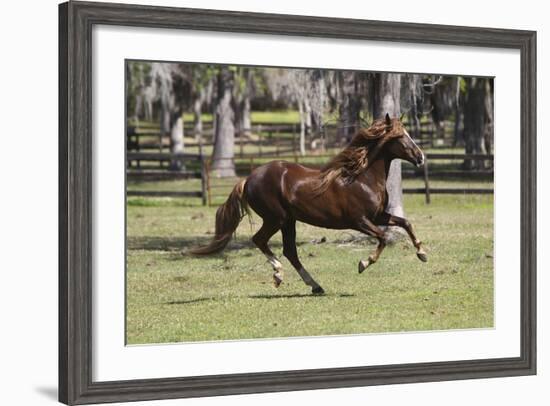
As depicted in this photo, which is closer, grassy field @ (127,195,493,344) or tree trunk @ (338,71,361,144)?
grassy field @ (127,195,493,344)

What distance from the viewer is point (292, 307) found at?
1068 centimetres

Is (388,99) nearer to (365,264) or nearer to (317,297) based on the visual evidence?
(365,264)

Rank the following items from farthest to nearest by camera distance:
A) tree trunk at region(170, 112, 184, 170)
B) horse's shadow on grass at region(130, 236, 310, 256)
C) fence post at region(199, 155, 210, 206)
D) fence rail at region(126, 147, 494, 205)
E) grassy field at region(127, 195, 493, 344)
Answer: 1. tree trunk at region(170, 112, 184, 170)
2. fence post at region(199, 155, 210, 206)
3. fence rail at region(126, 147, 494, 205)
4. horse's shadow on grass at region(130, 236, 310, 256)
5. grassy field at region(127, 195, 493, 344)

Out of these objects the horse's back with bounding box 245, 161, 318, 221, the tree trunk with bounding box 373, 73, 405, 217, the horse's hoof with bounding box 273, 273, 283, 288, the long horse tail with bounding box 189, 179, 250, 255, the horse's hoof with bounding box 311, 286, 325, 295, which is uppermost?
the tree trunk with bounding box 373, 73, 405, 217

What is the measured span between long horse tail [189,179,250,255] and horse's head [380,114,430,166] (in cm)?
128

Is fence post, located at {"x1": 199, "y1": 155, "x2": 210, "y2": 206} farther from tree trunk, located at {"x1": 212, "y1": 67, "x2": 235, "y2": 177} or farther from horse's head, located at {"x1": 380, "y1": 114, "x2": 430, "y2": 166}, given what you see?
horse's head, located at {"x1": 380, "y1": 114, "x2": 430, "y2": 166}

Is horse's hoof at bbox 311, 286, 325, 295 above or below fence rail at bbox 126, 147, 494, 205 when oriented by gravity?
below

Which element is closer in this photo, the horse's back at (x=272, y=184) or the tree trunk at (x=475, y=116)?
the horse's back at (x=272, y=184)

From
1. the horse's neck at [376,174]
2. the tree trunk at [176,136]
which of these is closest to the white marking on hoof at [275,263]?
the horse's neck at [376,174]

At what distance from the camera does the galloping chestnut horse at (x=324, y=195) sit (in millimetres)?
10938

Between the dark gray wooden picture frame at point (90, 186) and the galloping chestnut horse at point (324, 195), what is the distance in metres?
0.90

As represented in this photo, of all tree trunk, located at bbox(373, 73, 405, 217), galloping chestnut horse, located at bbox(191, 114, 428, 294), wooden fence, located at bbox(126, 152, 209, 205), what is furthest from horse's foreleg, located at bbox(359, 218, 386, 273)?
wooden fence, located at bbox(126, 152, 209, 205)

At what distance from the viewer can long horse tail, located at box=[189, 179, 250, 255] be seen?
Result: 1090 cm

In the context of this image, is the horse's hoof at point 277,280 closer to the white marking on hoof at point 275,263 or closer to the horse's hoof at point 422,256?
the white marking on hoof at point 275,263
